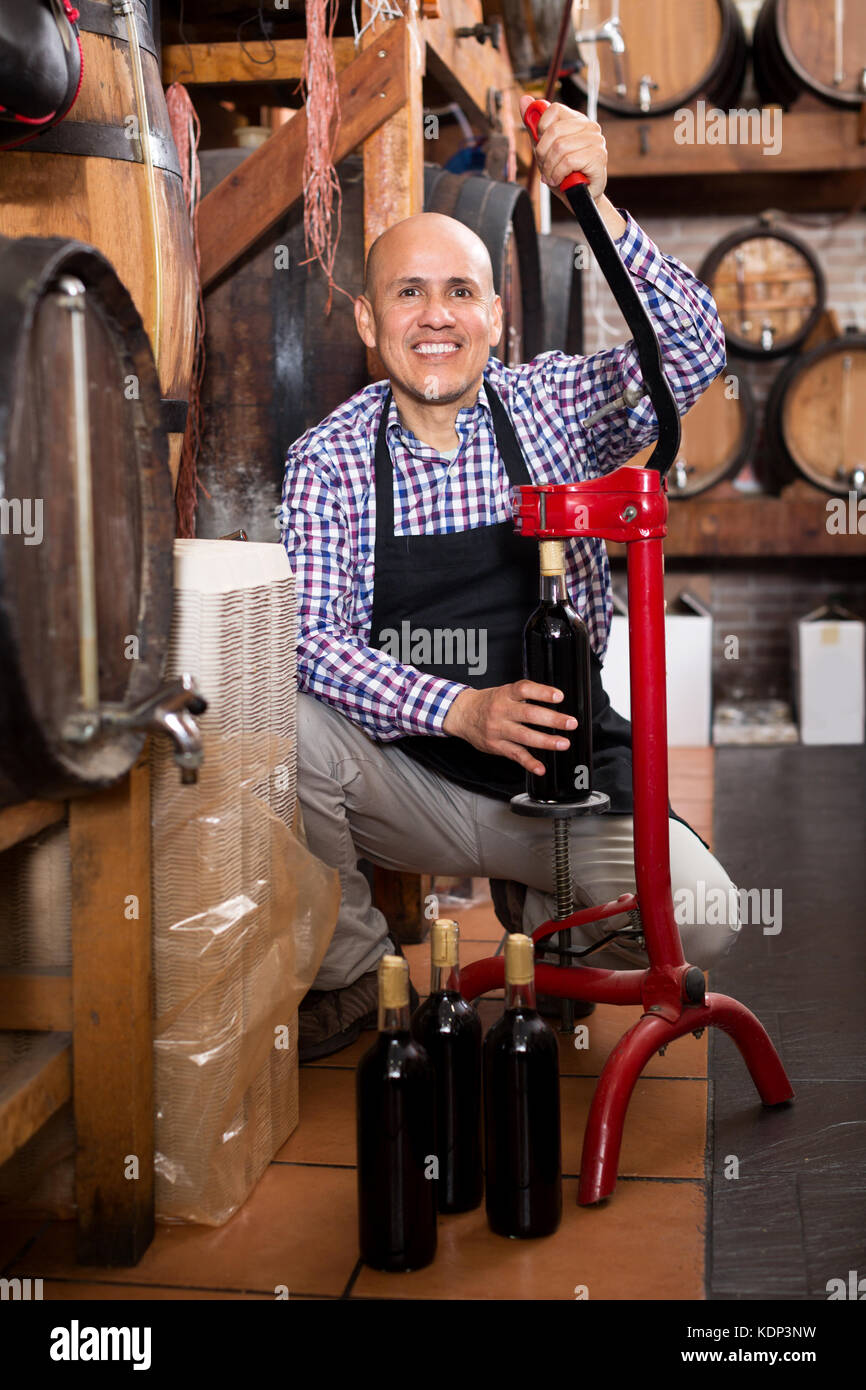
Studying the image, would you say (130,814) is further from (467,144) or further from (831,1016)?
(467,144)

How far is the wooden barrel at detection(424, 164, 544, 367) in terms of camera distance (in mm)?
2820

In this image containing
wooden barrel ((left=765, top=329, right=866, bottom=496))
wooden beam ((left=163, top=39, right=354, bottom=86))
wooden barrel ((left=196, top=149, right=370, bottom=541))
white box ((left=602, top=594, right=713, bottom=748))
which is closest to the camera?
wooden barrel ((left=196, top=149, right=370, bottom=541))

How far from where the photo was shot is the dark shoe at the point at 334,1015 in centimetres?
217

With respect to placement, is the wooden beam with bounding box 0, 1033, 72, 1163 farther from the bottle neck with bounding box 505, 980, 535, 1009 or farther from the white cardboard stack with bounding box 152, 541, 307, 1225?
the bottle neck with bounding box 505, 980, 535, 1009

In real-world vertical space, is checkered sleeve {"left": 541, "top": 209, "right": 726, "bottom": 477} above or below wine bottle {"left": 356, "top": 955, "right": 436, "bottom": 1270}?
above

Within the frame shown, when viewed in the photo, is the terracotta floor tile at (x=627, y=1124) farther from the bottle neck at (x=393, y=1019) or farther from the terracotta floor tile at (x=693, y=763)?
the terracotta floor tile at (x=693, y=763)

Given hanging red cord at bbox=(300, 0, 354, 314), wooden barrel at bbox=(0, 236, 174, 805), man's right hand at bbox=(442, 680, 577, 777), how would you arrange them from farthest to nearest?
hanging red cord at bbox=(300, 0, 354, 314) < man's right hand at bbox=(442, 680, 577, 777) < wooden barrel at bbox=(0, 236, 174, 805)

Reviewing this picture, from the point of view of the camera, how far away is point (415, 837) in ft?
7.26

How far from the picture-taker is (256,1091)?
1753 millimetres

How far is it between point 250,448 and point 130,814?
128 centimetres

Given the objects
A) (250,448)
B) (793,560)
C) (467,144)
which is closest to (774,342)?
(793,560)

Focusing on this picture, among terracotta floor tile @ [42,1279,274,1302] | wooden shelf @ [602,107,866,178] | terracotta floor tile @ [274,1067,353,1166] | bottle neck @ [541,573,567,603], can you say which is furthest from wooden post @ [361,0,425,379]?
wooden shelf @ [602,107,866,178]

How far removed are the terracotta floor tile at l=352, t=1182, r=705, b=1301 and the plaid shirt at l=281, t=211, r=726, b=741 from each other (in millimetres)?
704
